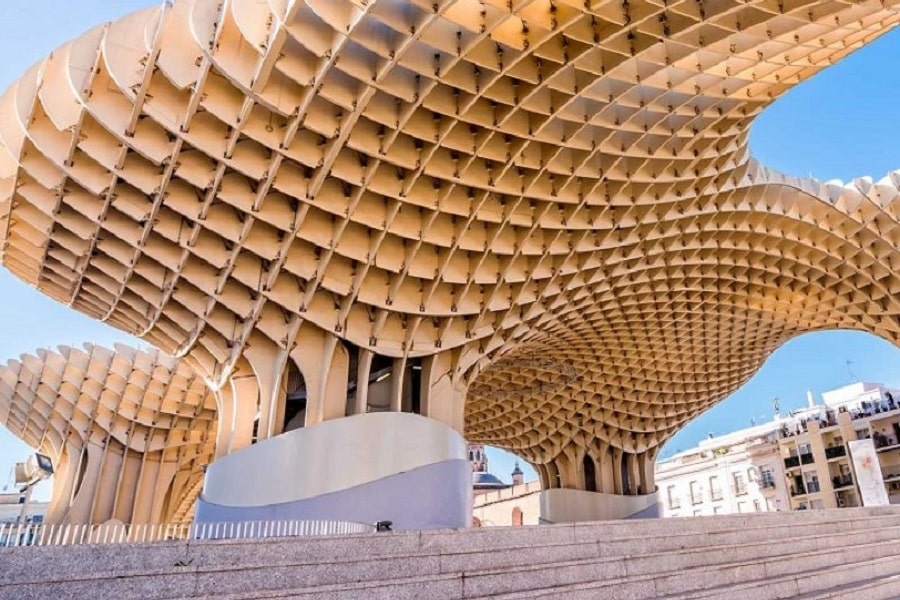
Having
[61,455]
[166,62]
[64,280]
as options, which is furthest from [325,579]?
[61,455]

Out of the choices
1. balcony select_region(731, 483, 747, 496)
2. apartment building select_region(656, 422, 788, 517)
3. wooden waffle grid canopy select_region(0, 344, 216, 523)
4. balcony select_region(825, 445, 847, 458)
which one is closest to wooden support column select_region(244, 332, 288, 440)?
wooden waffle grid canopy select_region(0, 344, 216, 523)

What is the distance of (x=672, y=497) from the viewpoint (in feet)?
220

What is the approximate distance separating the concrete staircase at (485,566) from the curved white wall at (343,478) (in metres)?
9.93

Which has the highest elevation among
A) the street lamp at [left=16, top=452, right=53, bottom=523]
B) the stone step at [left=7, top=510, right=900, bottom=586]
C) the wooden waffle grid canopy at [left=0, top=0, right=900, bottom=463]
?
the wooden waffle grid canopy at [left=0, top=0, right=900, bottom=463]

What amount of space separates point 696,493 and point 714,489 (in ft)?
7.63

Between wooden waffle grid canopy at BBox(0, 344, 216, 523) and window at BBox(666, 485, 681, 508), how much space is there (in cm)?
4750

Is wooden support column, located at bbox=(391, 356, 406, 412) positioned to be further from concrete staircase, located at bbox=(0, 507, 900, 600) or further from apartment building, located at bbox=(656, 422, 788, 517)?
apartment building, located at bbox=(656, 422, 788, 517)

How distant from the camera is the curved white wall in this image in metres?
19.0

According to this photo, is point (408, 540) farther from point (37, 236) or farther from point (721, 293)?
point (721, 293)

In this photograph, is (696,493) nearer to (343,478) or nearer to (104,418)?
(104,418)

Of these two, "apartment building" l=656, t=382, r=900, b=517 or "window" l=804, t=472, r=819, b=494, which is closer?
"apartment building" l=656, t=382, r=900, b=517

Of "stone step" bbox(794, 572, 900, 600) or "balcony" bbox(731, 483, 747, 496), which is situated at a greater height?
"balcony" bbox(731, 483, 747, 496)

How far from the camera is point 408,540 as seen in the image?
8672mm

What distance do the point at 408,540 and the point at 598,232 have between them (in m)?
18.9
